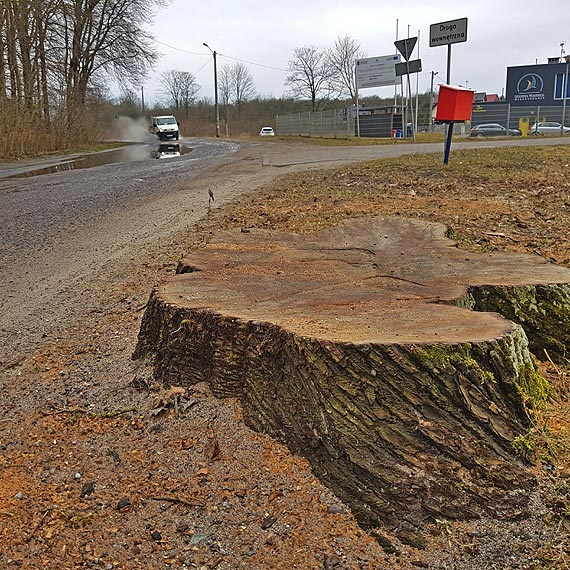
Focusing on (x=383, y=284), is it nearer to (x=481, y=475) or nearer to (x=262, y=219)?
(x=481, y=475)

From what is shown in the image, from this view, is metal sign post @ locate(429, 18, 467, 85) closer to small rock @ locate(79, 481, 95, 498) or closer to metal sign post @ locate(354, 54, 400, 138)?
small rock @ locate(79, 481, 95, 498)

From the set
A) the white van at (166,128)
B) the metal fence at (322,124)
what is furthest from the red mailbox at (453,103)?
the white van at (166,128)

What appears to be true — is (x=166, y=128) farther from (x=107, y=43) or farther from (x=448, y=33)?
(x=448, y=33)

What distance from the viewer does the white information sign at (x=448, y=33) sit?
12.4 meters

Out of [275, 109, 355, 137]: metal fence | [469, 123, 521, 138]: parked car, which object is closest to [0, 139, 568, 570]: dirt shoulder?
[469, 123, 521, 138]: parked car

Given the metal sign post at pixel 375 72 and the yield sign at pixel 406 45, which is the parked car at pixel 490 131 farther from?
the yield sign at pixel 406 45

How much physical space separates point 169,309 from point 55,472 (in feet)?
2.56

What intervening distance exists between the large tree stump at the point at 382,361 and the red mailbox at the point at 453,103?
7.06m

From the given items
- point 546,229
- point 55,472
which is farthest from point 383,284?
point 546,229

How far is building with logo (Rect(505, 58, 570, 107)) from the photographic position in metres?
45.8

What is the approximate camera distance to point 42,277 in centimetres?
539

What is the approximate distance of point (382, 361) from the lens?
2139 millimetres

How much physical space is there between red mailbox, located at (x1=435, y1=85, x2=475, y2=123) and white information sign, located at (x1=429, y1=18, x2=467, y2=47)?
10.8 feet

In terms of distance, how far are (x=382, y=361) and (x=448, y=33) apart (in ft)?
39.4
